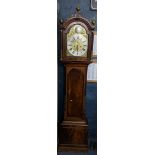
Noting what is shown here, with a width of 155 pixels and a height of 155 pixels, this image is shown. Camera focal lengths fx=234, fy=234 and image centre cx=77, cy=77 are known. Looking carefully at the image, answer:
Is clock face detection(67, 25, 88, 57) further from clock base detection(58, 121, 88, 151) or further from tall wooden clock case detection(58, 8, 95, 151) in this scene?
clock base detection(58, 121, 88, 151)

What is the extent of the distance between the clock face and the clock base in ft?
2.04

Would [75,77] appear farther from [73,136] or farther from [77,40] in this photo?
[73,136]

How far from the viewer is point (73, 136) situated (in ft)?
6.69

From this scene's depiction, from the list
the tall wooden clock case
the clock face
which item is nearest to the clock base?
the tall wooden clock case

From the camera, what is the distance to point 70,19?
195cm

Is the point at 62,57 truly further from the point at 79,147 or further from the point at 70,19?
the point at 79,147

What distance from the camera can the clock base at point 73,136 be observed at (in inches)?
79.7

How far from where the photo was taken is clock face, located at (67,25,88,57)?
1.96 m
